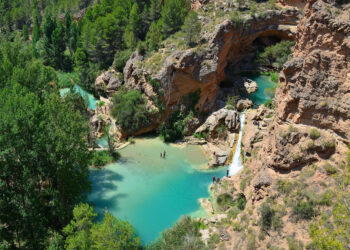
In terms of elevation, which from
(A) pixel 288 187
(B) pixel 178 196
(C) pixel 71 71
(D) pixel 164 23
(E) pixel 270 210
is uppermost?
(D) pixel 164 23

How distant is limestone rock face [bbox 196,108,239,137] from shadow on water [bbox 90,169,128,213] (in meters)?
13.3

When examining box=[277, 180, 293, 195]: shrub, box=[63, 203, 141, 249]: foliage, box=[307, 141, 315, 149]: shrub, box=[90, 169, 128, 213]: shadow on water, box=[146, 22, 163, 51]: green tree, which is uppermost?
box=[146, 22, 163, 51]: green tree

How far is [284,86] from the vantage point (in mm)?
23344

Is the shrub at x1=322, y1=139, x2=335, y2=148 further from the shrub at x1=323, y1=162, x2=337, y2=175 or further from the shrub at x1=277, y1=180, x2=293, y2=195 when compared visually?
the shrub at x1=277, y1=180, x2=293, y2=195

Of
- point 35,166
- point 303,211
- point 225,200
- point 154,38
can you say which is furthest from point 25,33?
point 303,211

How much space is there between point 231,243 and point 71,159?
14.6 metres

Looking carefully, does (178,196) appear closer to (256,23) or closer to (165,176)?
(165,176)

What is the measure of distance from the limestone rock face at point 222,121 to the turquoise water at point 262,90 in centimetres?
832

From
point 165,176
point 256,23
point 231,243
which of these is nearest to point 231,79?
point 256,23

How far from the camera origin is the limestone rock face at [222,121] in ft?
125

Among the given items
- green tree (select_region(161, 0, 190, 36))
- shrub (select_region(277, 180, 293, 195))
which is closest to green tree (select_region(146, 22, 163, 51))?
green tree (select_region(161, 0, 190, 36))

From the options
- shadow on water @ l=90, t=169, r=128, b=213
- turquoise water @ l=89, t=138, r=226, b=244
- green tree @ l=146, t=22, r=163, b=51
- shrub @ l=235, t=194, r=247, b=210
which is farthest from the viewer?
green tree @ l=146, t=22, r=163, b=51

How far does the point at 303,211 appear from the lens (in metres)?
18.8

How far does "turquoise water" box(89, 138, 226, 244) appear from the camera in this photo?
91.7 ft
